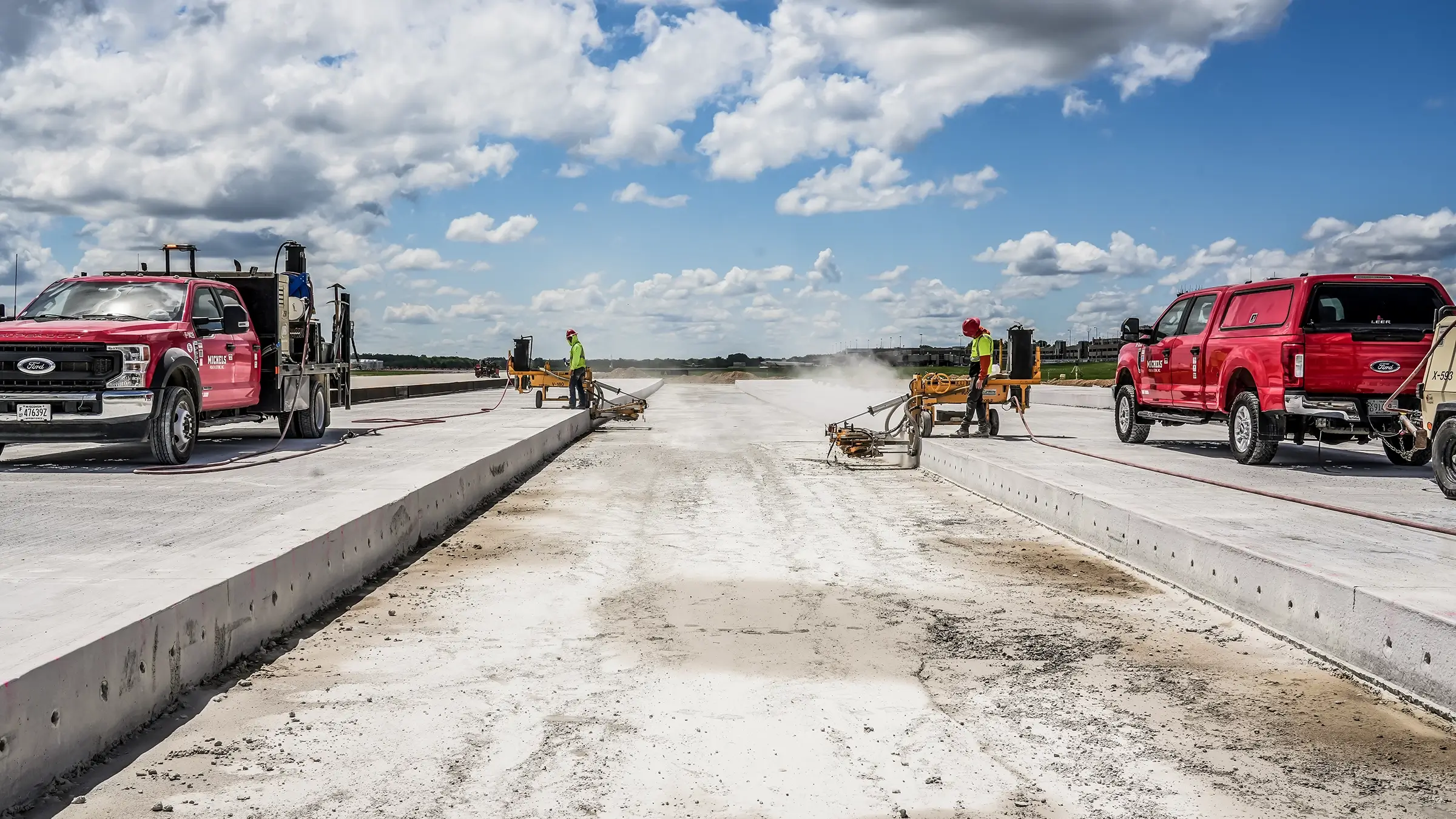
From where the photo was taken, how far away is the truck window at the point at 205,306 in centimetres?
1469

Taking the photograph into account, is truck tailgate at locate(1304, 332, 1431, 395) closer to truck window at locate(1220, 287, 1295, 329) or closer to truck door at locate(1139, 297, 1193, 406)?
truck window at locate(1220, 287, 1295, 329)

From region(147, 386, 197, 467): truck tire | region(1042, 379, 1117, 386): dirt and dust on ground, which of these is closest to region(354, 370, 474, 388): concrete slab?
region(147, 386, 197, 467): truck tire

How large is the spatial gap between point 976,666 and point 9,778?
14.0 ft

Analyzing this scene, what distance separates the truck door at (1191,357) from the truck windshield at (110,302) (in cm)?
1366

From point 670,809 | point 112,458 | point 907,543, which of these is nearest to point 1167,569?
point 907,543

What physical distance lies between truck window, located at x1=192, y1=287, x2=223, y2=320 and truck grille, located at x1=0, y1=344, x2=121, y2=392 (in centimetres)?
176

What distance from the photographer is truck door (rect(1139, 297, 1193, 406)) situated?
676 inches

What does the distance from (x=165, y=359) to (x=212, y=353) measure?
1.41m

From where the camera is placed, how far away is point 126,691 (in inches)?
188

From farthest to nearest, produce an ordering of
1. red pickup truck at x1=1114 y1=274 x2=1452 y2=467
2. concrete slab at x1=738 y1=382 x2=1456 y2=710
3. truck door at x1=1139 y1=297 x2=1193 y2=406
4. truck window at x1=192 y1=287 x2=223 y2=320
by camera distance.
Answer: truck door at x1=1139 y1=297 x2=1193 y2=406 < truck window at x1=192 y1=287 x2=223 y2=320 < red pickup truck at x1=1114 y1=274 x2=1452 y2=467 < concrete slab at x1=738 y1=382 x2=1456 y2=710

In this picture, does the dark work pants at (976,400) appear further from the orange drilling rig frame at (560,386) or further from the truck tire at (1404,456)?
the orange drilling rig frame at (560,386)

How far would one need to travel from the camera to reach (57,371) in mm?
12844

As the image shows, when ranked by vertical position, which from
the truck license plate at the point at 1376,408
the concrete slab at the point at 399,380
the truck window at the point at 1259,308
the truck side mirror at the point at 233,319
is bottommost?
the concrete slab at the point at 399,380

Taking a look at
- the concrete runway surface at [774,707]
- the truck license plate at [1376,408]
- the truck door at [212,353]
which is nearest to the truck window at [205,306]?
the truck door at [212,353]
